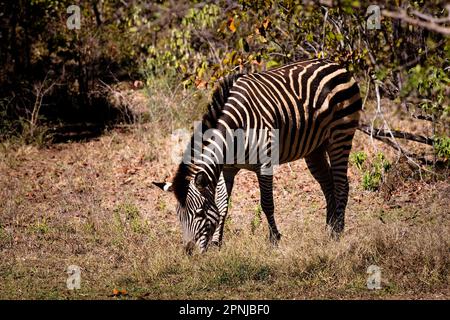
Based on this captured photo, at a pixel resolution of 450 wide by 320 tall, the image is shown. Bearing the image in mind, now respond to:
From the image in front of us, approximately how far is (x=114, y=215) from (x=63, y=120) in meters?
5.49

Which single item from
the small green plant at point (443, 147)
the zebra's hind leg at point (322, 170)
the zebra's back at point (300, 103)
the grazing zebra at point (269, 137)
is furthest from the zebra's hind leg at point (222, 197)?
the small green plant at point (443, 147)

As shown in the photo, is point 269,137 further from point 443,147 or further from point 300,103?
point 443,147

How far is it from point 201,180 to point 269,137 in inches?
42.9

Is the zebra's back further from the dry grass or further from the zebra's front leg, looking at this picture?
the dry grass

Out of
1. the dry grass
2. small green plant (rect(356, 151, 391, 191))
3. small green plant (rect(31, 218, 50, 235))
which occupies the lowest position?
small green plant (rect(31, 218, 50, 235))

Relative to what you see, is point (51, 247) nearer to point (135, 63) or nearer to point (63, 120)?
point (63, 120)

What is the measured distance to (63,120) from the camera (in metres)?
14.4

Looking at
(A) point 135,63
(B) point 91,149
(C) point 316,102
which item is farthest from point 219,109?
(A) point 135,63

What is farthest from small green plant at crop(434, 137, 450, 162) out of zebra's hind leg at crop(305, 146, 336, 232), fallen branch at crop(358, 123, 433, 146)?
zebra's hind leg at crop(305, 146, 336, 232)

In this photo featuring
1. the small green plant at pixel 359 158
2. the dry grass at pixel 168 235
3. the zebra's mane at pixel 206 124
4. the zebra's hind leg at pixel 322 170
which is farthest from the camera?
the small green plant at pixel 359 158

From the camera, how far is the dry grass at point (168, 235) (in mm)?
6621

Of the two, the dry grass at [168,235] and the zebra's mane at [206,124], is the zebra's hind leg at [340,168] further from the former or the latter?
the zebra's mane at [206,124]

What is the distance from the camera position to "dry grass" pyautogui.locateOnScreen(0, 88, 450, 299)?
6621 millimetres

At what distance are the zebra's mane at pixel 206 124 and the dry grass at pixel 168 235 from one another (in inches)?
25.9
